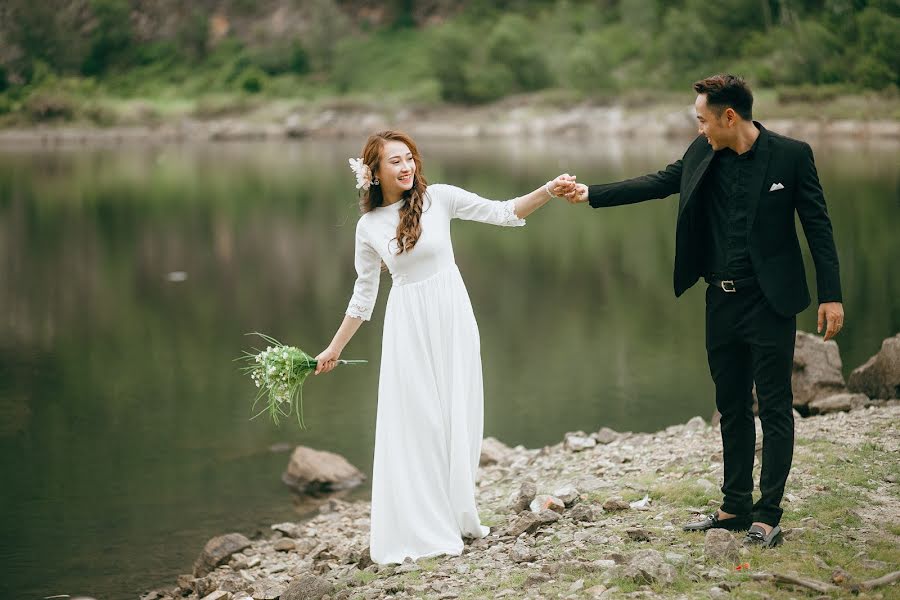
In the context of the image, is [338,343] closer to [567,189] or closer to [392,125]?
[567,189]

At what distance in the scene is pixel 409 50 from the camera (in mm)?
102062

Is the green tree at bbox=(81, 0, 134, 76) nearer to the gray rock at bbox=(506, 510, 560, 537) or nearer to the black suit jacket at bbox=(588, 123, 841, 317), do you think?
the gray rock at bbox=(506, 510, 560, 537)

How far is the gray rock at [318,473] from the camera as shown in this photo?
10.7 metres

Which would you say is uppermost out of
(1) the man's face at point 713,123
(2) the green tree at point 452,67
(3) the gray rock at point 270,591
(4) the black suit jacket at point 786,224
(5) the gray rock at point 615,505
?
(2) the green tree at point 452,67

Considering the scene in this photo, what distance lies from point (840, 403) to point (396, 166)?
572cm

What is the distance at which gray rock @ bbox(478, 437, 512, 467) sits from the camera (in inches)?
416

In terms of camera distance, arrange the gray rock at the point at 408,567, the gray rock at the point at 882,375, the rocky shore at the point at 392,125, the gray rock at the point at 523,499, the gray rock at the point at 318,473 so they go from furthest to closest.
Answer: the rocky shore at the point at 392,125 → the gray rock at the point at 318,473 → the gray rock at the point at 882,375 → the gray rock at the point at 523,499 → the gray rock at the point at 408,567

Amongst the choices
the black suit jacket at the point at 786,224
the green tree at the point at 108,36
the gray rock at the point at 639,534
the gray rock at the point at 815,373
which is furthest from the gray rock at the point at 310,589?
the green tree at the point at 108,36

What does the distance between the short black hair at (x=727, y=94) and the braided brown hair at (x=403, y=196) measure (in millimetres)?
1711

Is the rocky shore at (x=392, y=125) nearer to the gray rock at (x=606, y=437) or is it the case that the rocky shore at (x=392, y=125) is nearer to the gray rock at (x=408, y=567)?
the gray rock at (x=606, y=437)

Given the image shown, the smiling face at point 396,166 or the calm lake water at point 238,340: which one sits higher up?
the smiling face at point 396,166

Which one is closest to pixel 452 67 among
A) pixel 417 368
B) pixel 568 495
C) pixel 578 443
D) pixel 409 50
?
pixel 409 50

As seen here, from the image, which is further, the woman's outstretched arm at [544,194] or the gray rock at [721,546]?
the woman's outstretched arm at [544,194]

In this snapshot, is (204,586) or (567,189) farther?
(204,586)
